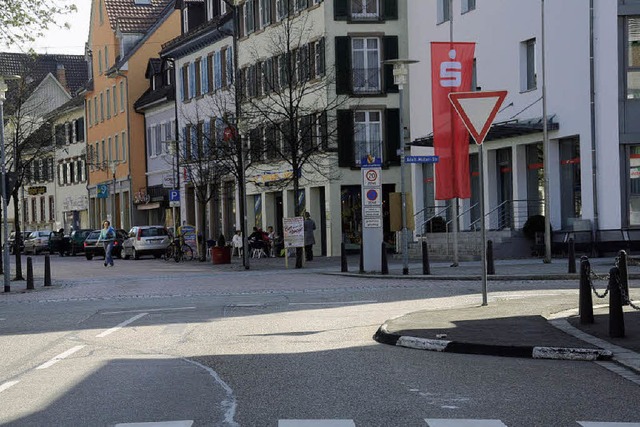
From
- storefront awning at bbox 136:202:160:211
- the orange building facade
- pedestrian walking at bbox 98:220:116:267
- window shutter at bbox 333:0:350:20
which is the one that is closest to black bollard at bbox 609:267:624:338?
pedestrian walking at bbox 98:220:116:267

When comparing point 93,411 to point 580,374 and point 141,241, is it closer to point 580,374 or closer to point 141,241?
point 580,374

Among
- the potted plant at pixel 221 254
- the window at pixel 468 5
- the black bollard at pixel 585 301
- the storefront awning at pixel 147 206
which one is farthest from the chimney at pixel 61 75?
the black bollard at pixel 585 301

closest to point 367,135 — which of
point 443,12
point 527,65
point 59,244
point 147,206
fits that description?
point 443,12

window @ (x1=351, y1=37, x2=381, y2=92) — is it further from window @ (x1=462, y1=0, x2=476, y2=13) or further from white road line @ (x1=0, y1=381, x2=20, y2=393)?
white road line @ (x1=0, y1=381, x2=20, y2=393)

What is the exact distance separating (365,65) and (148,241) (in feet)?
51.7

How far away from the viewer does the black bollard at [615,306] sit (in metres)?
14.0

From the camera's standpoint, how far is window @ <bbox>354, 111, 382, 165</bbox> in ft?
177

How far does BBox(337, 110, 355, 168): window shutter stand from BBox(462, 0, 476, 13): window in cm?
791

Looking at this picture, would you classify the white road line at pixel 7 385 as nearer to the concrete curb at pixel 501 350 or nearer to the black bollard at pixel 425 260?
the concrete curb at pixel 501 350

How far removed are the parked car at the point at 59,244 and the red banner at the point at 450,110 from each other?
163 feet

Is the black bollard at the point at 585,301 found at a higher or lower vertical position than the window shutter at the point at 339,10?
lower

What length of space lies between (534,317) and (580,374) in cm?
528

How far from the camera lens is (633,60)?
3809 centimetres

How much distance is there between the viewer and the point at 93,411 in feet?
Answer: 32.3
